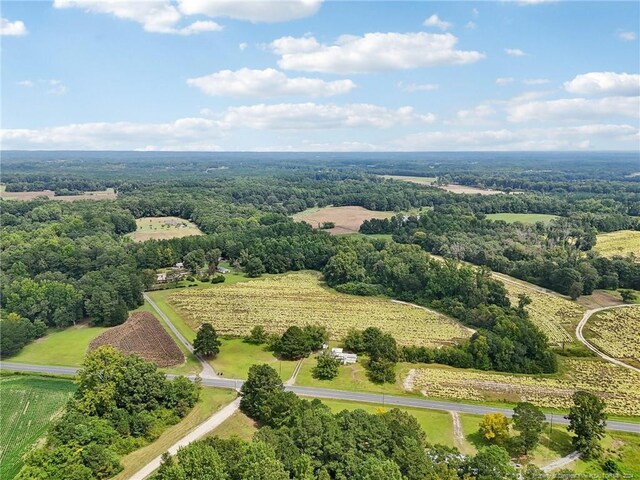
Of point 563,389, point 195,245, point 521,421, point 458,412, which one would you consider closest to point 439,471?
point 521,421

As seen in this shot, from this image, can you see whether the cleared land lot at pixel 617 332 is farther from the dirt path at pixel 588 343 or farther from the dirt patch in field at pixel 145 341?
the dirt patch in field at pixel 145 341

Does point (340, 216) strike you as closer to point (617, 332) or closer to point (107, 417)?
point (617, 332)

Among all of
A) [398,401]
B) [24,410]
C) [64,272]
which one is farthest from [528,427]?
[64,272]

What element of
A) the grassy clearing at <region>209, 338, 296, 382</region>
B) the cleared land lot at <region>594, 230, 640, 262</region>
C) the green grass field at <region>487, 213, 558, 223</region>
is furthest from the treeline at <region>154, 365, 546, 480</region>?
the green grass field at <region>487, 213, 558, 223</region>

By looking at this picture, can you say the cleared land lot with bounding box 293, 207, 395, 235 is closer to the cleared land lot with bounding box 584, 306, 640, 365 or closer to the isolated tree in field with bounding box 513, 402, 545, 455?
the cleared land lot with bounding box 584, 306, 640, 365

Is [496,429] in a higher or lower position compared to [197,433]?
higher

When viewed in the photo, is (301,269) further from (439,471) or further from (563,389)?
(439,471)
